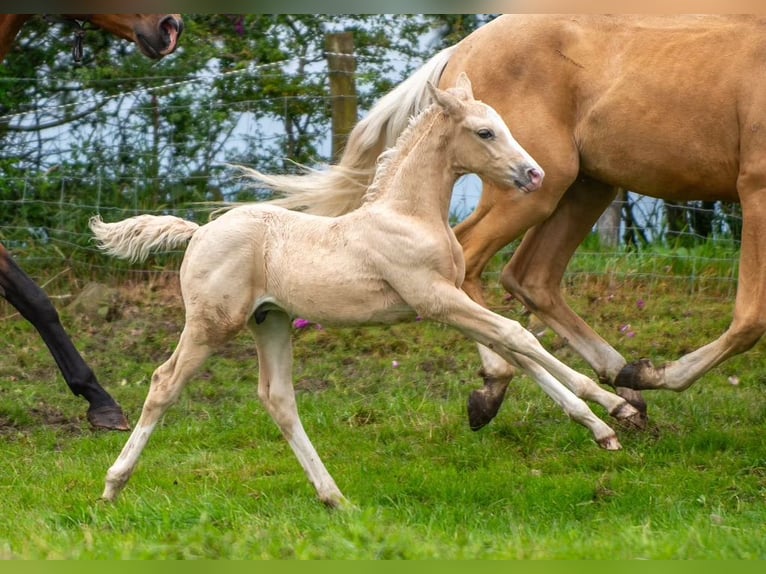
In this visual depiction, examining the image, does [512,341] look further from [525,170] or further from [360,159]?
[360,159]

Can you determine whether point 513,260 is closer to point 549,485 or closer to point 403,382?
point 403,382

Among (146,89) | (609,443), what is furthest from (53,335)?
(609,443)

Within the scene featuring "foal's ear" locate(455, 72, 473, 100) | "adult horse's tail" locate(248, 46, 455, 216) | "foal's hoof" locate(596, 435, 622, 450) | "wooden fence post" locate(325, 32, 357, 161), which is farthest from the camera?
"wooden fence post" locate(325, 32, 357, 161)

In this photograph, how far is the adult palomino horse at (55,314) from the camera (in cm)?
699

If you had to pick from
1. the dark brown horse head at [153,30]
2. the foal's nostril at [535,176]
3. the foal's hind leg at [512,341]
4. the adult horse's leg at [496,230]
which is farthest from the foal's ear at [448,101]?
the dark brown horse head at [153,30]

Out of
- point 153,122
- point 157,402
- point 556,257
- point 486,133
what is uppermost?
point 486,133

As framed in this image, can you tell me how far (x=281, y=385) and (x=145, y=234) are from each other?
0.90 metres

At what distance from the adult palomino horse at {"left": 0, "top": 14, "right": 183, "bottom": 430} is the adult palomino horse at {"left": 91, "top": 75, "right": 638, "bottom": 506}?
185 cm

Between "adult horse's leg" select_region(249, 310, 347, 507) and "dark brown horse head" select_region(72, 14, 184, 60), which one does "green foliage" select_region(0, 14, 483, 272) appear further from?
"adult horse's leg" select_region(249, 310, 347, 507)

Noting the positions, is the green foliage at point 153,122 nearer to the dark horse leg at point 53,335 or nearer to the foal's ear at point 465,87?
the dark horse leg at point 53,335

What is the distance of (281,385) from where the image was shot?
5.37m

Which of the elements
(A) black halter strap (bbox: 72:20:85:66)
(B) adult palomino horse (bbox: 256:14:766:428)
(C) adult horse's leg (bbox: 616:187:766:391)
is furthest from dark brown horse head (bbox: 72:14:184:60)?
(C) adult horse's leg (bbox: 616:187:766:391)

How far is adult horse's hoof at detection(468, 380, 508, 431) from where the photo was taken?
643 centimetres

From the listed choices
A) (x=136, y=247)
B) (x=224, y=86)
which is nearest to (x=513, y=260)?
(x=136, y=247)
